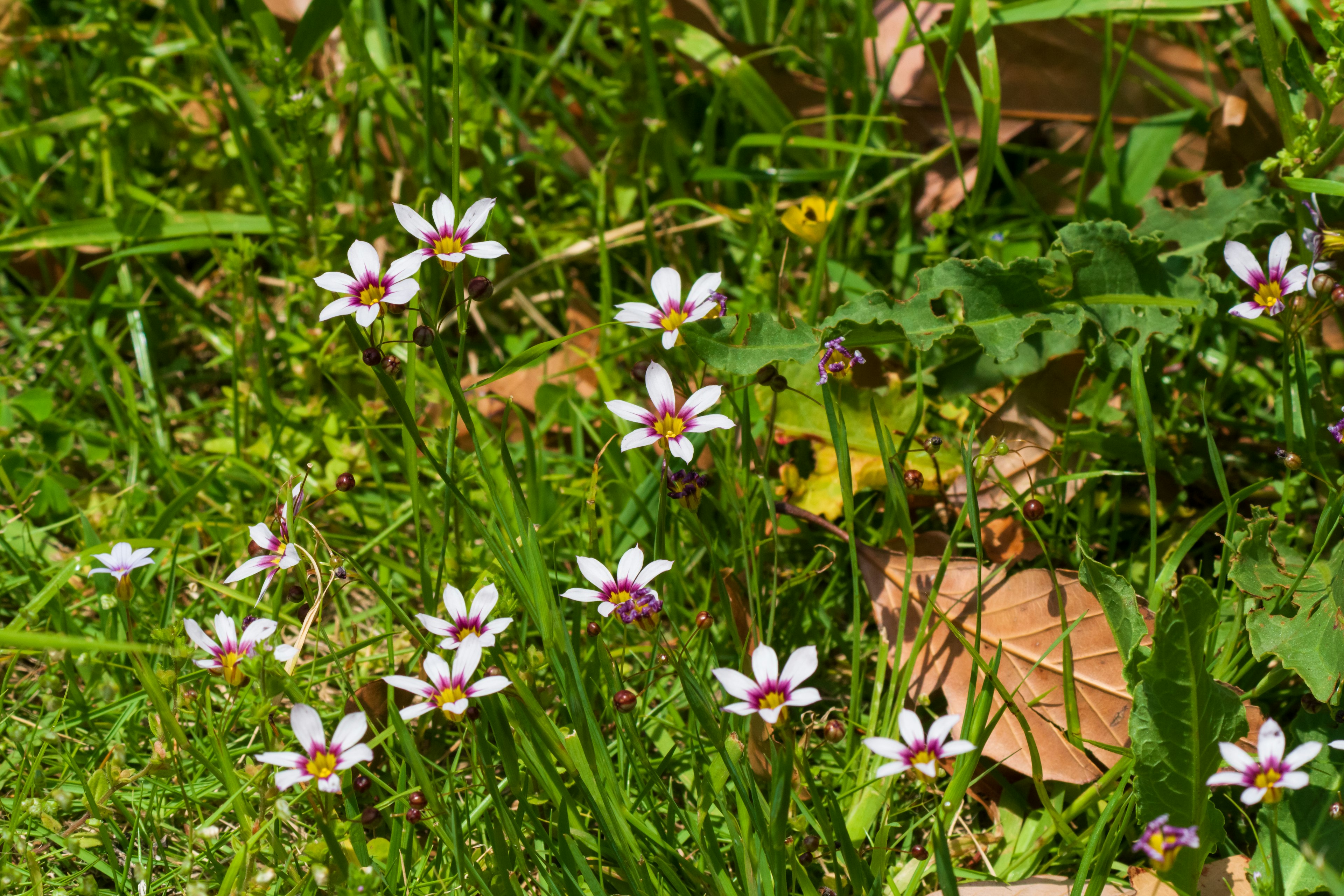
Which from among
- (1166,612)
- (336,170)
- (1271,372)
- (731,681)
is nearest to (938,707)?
(1166,612)

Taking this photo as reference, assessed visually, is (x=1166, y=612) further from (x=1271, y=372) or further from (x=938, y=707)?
(x=1271, y=372)

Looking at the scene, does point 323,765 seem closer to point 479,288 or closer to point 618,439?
point 479,288

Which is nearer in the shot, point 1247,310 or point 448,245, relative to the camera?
point 448,245

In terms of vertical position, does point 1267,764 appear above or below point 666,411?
below

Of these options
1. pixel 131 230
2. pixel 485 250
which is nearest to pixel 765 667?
pixel 485 250

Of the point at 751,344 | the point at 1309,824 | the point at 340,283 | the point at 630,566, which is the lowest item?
the point at 1309,824

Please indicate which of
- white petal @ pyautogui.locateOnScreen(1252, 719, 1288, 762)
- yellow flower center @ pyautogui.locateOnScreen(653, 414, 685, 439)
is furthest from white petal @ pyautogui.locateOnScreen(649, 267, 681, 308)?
white petal @ pyautogui.locateOnScreen(1252, 719, 1288, 762)

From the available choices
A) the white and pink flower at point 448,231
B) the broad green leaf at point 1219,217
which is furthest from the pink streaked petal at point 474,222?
the broad green leaf at point 1219,217
